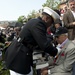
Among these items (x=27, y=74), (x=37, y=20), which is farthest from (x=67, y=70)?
(x=37, y=20)

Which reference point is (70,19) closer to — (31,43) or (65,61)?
(65,61)

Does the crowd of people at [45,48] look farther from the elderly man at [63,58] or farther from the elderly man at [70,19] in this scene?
the elderly man at [70,19]

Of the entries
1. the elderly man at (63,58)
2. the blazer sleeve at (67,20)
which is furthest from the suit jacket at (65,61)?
the blazer sleeve at (67,20)

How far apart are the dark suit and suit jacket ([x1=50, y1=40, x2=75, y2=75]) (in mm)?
296

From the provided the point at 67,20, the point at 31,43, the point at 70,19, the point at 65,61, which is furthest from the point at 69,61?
the point at 67,20

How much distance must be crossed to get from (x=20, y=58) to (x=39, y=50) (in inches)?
13.2

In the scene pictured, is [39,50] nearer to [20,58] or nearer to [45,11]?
[20,58]

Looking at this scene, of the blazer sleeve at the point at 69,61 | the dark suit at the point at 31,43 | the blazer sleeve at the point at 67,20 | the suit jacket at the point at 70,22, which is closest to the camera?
the dark suit at the point at 31,43

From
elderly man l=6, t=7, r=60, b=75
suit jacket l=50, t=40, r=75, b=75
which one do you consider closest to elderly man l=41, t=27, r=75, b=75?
suit jacket l=50, t=40, r=75, b=75

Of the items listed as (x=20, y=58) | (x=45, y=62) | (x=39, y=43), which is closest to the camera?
(x=39, y=43)

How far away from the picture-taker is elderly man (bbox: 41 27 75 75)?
3924mm

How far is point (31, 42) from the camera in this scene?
148 inches

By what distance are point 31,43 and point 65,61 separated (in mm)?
652

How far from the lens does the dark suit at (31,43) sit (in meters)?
3.60
